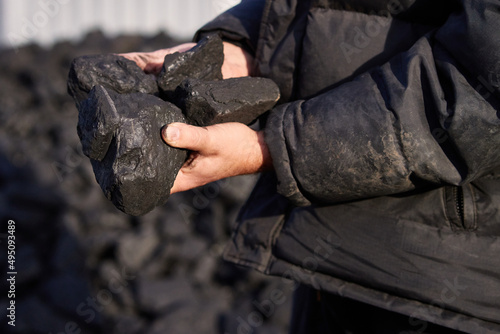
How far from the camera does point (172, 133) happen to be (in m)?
1.55

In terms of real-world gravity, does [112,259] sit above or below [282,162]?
below

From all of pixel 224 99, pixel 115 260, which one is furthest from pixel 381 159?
pixel 115 260

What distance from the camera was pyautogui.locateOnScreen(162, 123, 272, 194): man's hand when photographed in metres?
1.56

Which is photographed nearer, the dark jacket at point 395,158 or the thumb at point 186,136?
the dark jacket at point 395,158

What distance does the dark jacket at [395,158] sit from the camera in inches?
50.4

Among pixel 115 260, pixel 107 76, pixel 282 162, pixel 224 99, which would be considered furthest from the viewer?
pixel 115 260

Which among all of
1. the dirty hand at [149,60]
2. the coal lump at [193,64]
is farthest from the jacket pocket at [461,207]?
the dirty hand at [149,60]

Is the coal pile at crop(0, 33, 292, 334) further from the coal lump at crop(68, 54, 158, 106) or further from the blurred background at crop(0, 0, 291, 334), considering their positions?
the coal lump at crop(68, 54, 158, 106)

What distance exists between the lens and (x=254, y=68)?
6.64ft

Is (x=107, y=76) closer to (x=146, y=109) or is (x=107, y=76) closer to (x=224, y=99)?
(x=146, y=109)

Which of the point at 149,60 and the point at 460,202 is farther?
the point at 149,60

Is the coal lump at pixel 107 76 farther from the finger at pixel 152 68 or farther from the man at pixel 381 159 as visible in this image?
the man at pixel 381 159

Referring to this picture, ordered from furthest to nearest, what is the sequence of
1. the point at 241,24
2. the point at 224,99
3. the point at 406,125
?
the point at 241,24 < the point at 224,99 < the point at 406,125

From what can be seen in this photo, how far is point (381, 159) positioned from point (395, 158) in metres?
0.04
